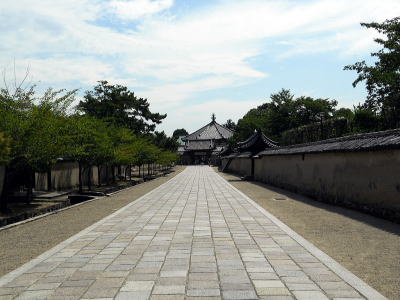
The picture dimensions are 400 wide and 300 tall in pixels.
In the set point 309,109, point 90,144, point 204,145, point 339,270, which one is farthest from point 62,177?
point 204,145

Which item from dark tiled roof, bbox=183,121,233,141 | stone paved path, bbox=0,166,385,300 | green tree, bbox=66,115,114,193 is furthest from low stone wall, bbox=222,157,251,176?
dark tiled roof, bbox=183,121,233,141

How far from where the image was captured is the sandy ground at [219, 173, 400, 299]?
17.0 ft

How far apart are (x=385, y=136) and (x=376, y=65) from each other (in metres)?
12.7

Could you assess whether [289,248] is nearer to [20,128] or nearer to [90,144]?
[20,128]

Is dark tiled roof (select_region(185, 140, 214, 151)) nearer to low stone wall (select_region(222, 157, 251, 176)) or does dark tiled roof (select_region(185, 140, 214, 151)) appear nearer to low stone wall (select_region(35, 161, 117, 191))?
low stone wall (select_region(222, 157, 251, 176))

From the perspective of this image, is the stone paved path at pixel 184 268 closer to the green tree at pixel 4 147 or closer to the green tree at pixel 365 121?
the green tree at pixel 4 147

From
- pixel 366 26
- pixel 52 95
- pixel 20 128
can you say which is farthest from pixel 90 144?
pixel 366 26

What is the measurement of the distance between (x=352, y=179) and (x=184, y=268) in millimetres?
8292

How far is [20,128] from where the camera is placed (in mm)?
11523

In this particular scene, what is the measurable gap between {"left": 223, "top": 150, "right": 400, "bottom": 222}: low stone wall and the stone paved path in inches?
122

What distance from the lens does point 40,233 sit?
862cm

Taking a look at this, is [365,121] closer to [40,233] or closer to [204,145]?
[40,233]

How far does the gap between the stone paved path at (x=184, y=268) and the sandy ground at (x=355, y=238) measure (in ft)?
0.97

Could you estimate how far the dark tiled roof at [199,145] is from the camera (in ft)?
280
